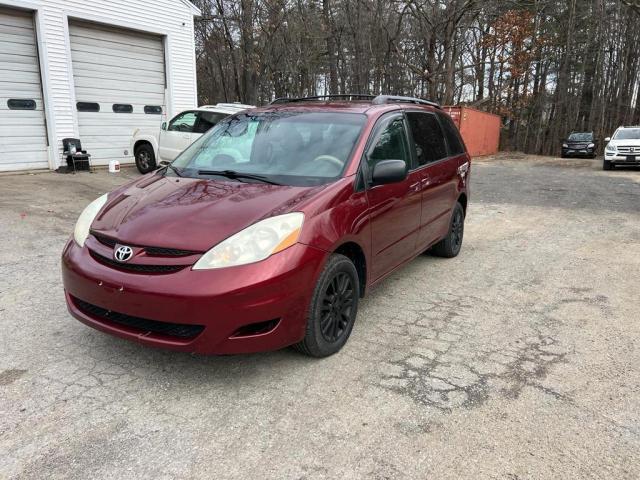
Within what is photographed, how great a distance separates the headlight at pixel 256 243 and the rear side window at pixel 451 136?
3131 mm

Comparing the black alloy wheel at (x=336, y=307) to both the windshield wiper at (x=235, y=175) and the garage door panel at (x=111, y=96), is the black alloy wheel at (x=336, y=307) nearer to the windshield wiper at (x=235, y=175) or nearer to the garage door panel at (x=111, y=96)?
the windshield wiper at (x=235, y=175)

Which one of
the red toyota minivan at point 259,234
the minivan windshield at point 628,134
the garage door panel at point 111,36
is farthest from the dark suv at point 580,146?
the red toyota minivan at point 259,234

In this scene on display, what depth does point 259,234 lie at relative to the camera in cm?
287

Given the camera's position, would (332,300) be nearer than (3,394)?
No

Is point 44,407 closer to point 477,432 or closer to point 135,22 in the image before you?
point 477,432

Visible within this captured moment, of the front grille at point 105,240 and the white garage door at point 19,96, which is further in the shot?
the white garage door at point 19,96

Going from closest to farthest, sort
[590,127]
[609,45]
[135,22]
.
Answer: [135,22] < [609,45] < [590,127]

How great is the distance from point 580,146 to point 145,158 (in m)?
25.0

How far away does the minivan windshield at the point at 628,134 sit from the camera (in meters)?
18.1

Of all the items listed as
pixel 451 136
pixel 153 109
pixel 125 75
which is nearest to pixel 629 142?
pixel 451 136

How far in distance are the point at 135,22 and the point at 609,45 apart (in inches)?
1313

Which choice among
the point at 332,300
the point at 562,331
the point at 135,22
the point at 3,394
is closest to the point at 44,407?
the point at 3,394

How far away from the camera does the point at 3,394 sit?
284 centimetres

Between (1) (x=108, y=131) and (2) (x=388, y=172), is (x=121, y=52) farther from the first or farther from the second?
(2) (x=388, y=172)
